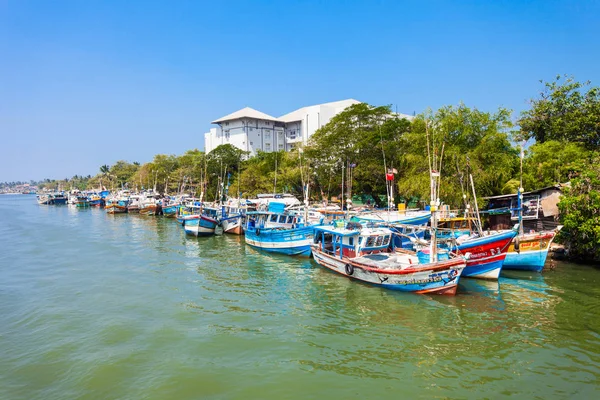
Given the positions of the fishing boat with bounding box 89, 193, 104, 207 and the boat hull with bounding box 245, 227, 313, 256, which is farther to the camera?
the fishing boat with bounding box 89, 193, 104, 207

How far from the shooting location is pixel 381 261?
63.8 ft

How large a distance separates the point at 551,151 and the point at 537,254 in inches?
485

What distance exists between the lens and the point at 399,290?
59.6 feet

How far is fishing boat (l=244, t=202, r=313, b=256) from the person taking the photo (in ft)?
88.1

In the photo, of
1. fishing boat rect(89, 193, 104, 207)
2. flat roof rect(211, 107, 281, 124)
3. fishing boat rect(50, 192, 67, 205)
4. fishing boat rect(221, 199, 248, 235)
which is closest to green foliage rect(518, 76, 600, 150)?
fishing boat rect(221, 199, 248, 235)

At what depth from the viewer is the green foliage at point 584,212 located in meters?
20.8

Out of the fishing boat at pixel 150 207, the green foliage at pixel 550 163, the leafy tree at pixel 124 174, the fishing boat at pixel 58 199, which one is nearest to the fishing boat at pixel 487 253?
the green foliage at pixel 550 163

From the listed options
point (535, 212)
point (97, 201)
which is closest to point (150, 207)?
point (97, 201)

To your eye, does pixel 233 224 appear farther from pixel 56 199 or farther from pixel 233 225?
pixel 56 199

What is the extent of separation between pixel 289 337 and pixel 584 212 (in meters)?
18.2

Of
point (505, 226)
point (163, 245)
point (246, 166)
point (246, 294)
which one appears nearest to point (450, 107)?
point (505, 226)

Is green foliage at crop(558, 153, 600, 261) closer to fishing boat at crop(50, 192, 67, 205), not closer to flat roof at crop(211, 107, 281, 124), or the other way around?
flat roof at crop(211, 107, 281, 124)

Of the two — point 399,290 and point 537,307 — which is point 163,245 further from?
point 537,307

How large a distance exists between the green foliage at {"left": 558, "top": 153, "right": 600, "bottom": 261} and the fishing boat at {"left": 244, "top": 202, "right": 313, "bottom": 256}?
14.8m
